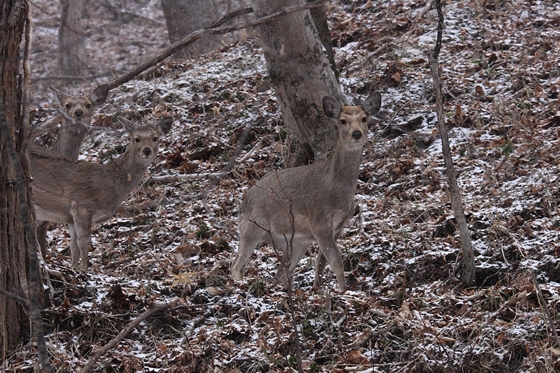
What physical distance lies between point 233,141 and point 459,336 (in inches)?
230

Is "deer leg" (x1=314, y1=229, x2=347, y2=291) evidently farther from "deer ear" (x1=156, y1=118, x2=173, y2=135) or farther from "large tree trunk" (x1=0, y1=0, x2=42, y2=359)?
"deer ear" (x1=156, y1=118, x2=173, y2=135)

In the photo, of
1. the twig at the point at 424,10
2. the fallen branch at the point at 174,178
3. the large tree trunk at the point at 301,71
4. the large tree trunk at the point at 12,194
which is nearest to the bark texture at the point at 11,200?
the large tree trunk at the point at 12,194

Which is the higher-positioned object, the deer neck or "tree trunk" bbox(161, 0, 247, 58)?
"tree trunk" bbox(161, 0, 247, 58)

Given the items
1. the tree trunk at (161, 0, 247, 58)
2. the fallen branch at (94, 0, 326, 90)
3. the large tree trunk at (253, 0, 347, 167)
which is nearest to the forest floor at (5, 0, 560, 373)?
the large tree trunk at (253, 0, 347, 167)

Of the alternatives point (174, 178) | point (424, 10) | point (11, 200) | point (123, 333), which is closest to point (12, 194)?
point (11, 200)

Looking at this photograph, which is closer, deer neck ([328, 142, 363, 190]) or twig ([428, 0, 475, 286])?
twig ([428, 0, 475, 286])

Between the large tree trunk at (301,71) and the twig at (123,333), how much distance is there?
300cm

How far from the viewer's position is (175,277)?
733cm

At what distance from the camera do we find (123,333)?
6.09 m

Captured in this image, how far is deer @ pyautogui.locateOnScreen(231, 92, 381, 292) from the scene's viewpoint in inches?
294

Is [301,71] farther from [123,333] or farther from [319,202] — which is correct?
[123,333]

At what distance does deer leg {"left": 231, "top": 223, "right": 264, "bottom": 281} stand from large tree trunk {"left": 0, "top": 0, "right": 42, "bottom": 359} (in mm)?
2353

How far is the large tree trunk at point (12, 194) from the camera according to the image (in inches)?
227

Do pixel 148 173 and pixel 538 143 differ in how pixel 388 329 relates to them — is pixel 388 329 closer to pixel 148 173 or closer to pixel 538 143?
pixel 538 143
